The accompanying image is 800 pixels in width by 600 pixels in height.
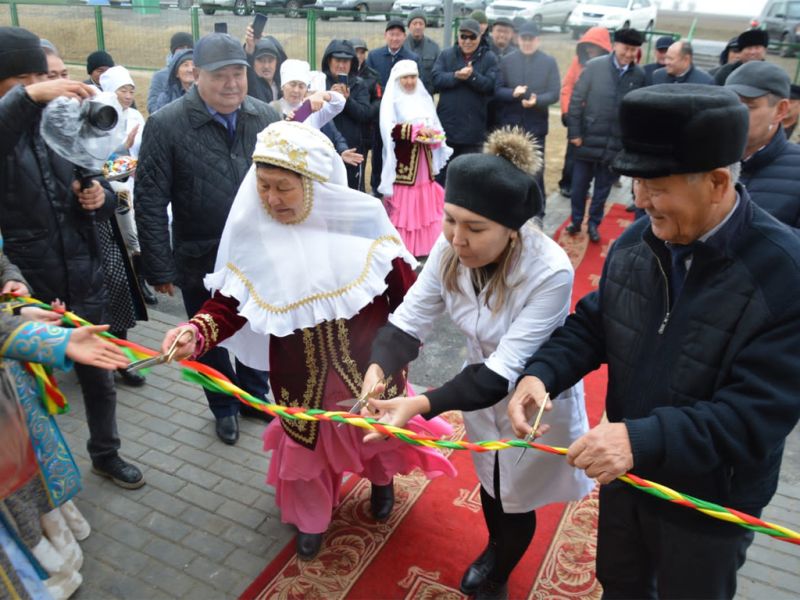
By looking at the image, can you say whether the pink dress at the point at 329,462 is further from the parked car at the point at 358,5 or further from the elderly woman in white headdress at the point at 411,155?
the parked car at the point at 358,5

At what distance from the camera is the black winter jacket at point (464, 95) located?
24.4ft

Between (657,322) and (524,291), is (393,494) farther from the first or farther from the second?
(657,322)

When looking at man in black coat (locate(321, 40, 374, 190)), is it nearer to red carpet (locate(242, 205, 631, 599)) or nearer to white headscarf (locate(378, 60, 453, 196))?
white headscarf (locate(378, 60, 453, 196))

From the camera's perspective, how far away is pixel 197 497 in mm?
3549

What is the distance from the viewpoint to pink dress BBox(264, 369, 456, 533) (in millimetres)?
3006

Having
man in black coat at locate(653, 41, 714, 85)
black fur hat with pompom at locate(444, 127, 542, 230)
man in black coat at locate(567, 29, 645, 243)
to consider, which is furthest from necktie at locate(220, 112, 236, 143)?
man in black coat at locate(653, 41, 714, 85)

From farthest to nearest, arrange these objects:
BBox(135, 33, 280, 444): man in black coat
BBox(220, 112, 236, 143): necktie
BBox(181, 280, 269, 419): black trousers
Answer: BBox(181, 280, 269, 419): black trousers
BBox(220, 112, 236, 143): necktie
BBox(135, 33, 280, 444): man in black coat

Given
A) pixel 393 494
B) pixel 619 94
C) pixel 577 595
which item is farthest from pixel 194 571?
pixel 619 94

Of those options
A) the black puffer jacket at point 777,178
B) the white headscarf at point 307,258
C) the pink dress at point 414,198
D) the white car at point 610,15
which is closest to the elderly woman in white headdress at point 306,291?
the white headscarf at point 307,258

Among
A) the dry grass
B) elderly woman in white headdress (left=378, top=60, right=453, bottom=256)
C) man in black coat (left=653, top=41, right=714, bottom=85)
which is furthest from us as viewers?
the dry grass

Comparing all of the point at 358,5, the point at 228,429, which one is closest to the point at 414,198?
the point at 228,429

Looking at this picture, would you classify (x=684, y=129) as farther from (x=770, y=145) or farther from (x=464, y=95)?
(x=464, y=95)

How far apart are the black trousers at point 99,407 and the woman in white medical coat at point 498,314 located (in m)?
1.69

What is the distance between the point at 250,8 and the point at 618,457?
50.6ft
